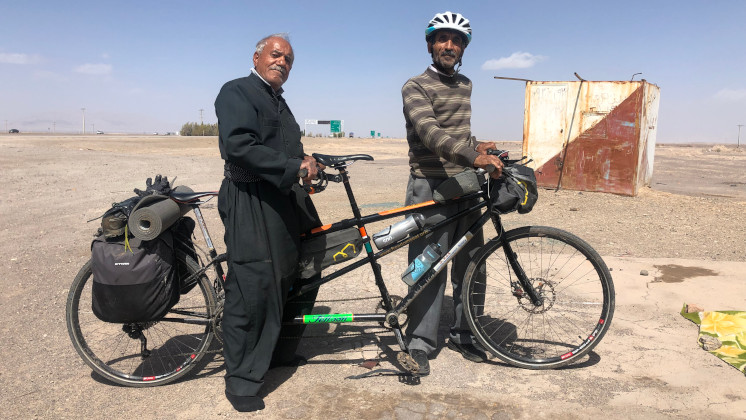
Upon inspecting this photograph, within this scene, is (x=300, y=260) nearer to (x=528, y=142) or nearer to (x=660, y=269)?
(x=660, y=269)

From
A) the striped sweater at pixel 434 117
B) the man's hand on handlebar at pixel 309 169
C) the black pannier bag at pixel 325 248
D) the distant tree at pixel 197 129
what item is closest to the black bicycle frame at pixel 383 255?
the black pannier bag at pixel 325 248

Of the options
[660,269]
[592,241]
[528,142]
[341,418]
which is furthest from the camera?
[528,142]

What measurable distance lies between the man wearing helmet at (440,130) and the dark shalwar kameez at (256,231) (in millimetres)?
837

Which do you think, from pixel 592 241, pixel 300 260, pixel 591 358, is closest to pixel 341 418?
pixel 300 260

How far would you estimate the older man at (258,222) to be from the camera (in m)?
2.86

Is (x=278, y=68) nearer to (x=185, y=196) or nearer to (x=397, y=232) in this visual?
(x=185, y=196)

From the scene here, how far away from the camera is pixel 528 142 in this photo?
1109cm

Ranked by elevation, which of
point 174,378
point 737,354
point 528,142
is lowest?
point 174,378

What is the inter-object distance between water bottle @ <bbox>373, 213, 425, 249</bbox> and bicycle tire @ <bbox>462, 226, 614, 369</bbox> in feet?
1.66

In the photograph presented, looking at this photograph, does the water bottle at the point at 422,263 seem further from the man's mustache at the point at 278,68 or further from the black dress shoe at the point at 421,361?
the man's mustache at the point at 278,68

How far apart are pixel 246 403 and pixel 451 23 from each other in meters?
2.64

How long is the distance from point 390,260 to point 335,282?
0.86m

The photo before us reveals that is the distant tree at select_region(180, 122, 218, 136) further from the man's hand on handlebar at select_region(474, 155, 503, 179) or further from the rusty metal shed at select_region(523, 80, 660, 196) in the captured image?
the man's hand on handlebar at select_region(474, 155, 503, 179)

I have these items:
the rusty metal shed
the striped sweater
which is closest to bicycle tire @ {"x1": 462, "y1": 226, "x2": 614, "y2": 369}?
the striped sweater
